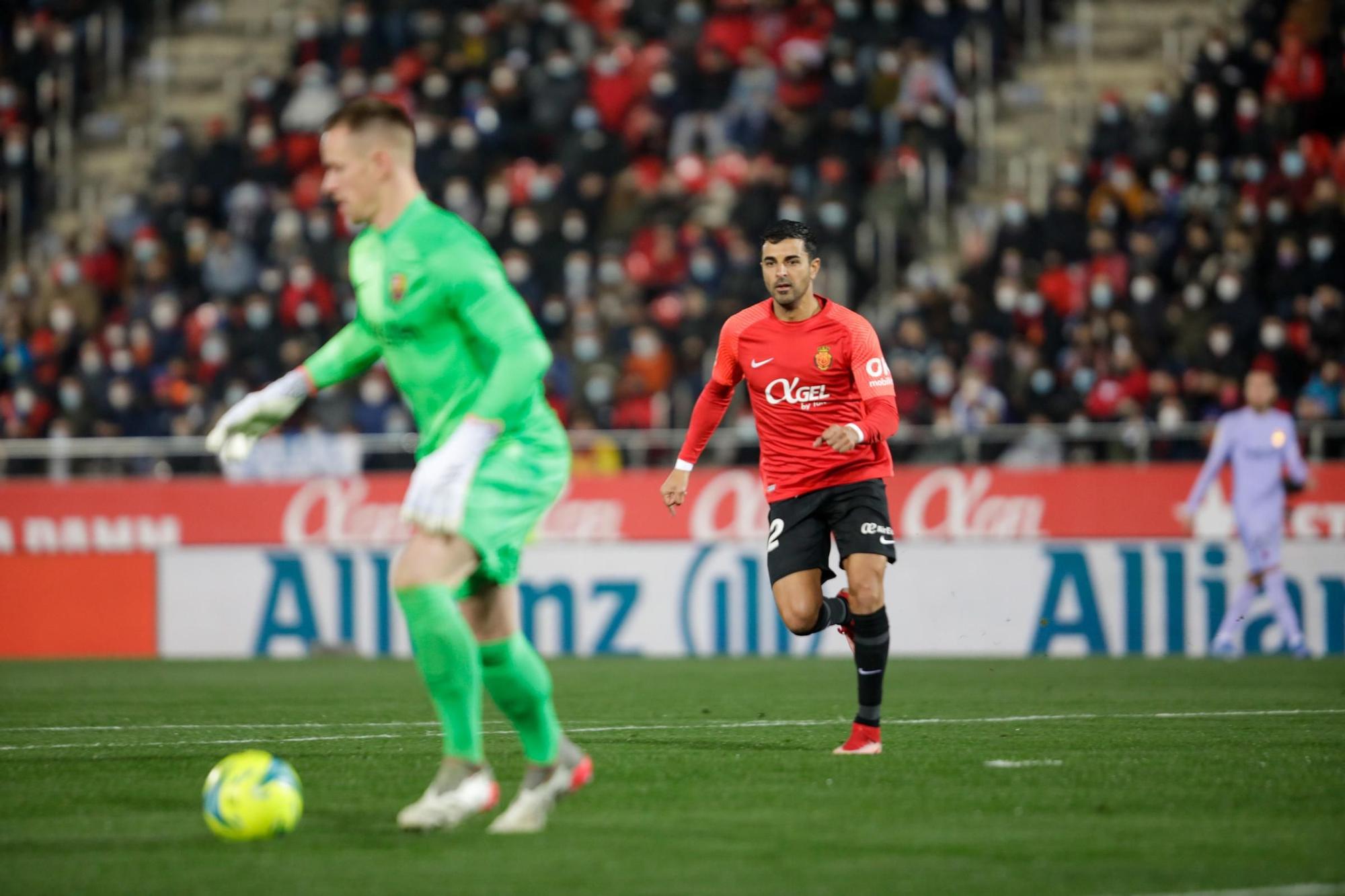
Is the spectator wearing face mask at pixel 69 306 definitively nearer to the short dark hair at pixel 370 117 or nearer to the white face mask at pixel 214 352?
the white face mask at pixel 214 352

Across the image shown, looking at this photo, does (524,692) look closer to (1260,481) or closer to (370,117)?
(370,117)

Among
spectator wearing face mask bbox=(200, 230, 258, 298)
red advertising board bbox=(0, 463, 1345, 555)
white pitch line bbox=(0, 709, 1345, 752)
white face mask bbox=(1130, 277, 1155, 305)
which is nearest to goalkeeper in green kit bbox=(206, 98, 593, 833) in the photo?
white pitch line bbox=(0, 709, 1345, 752)

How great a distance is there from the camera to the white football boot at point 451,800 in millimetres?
6594

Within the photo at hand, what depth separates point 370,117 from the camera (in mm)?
6957

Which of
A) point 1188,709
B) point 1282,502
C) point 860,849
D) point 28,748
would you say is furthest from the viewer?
point 1282,502

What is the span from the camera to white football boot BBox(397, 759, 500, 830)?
6594 mm

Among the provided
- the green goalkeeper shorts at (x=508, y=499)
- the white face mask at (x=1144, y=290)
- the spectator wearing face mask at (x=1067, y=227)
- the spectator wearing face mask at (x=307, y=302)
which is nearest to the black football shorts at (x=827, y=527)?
the green goalkeeper shorts at (x=508, y=499)

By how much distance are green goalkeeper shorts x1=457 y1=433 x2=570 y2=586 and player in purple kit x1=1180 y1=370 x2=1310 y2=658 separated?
1150cm

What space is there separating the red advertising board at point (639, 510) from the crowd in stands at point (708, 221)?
30.4 inches

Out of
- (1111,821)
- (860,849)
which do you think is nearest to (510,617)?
(860,849)

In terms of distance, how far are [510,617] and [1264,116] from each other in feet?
55.8

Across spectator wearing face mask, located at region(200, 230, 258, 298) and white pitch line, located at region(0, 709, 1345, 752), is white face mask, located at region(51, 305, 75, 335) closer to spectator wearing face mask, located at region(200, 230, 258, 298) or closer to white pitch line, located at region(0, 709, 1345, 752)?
spectator wearing face mask, located at region(200, 230, 258, 298)

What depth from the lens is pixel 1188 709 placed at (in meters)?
12.2

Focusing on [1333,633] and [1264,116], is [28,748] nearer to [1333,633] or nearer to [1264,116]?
[1333,633]
